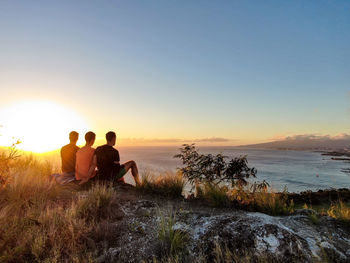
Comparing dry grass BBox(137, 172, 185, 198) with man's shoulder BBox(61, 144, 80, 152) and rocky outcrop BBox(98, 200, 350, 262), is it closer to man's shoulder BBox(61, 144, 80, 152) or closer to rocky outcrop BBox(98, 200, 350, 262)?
rocky outcrop BBox(98, 200, 350, 262)

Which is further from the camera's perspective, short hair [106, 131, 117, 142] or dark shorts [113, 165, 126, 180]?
dark shorts [113, 165, 126, 180]

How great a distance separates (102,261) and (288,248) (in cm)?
298

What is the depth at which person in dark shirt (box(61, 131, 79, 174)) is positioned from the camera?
25.5 ft

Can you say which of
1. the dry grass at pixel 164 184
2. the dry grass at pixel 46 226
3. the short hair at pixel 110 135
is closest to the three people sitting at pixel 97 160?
the short hair at pixel 110 135

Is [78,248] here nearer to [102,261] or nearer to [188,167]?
[102,261]

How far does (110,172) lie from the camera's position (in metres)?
7.28

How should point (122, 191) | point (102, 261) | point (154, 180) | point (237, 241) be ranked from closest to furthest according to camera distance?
point (102, 261) → point (237, 241) → point (122, 191) → point (154, 180)

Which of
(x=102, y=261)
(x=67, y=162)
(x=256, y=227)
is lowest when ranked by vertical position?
(x=102, y=261)

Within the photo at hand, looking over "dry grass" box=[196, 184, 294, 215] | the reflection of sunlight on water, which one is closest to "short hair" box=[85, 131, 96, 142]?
the reflection of sunlight on water

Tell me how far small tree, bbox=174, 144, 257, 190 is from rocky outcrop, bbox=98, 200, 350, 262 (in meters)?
2.37

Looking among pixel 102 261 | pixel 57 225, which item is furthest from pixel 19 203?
pixel 102 261

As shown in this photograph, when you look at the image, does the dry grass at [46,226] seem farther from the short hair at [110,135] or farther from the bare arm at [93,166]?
the short hair at [110,135]

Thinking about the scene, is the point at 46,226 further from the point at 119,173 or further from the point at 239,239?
the point at 119,173

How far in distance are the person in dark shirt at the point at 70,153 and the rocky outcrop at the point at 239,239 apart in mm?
4312
